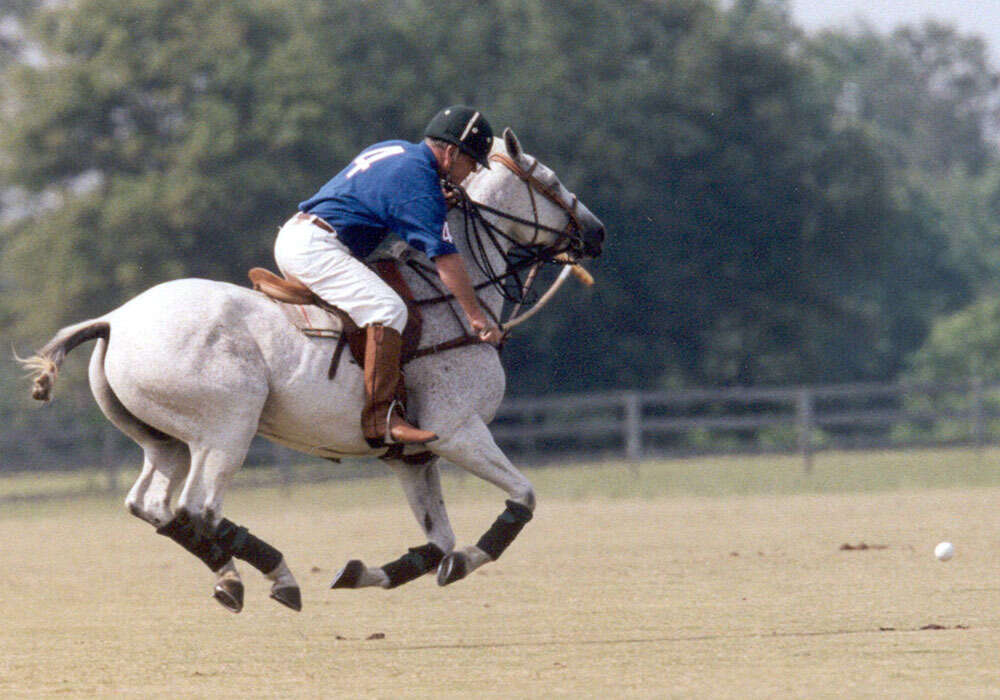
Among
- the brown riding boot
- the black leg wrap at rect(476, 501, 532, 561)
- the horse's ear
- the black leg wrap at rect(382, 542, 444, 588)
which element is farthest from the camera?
the horse's ear

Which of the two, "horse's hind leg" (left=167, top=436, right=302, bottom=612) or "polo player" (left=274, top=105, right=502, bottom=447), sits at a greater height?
"polo player" (left=274, top=105, right=502, bottom=447)

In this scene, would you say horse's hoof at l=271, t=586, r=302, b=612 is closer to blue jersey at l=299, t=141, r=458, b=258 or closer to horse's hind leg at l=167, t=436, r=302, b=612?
horse's hind leg at l=167, t=436, r=302, b=612

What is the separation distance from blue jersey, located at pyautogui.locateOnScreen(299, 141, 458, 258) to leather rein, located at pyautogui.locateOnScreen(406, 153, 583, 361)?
27 centimetres

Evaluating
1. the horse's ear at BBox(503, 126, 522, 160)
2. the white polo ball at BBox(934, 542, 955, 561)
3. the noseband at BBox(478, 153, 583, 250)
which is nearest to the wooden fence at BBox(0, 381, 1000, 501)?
the white polo ball at BBox(934, 542, 955, 561)

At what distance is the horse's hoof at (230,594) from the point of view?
7.86m

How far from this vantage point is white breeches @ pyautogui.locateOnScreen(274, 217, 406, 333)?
7953mm

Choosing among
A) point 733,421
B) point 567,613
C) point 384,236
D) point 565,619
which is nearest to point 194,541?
point 384,236

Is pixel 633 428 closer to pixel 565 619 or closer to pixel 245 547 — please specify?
pixel 565 619

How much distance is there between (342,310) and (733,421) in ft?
61.7

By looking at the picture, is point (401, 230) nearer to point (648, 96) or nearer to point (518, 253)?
point (518, 253)

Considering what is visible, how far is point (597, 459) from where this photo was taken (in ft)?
96.9

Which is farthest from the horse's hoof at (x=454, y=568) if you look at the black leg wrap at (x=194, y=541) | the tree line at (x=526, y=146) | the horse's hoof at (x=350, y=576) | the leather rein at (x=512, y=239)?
the tree line at (x=526, y=146)

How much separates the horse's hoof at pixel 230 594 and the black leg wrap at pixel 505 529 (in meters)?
1.15

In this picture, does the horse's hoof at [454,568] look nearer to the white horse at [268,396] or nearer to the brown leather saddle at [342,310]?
the white horse at [268,396]
